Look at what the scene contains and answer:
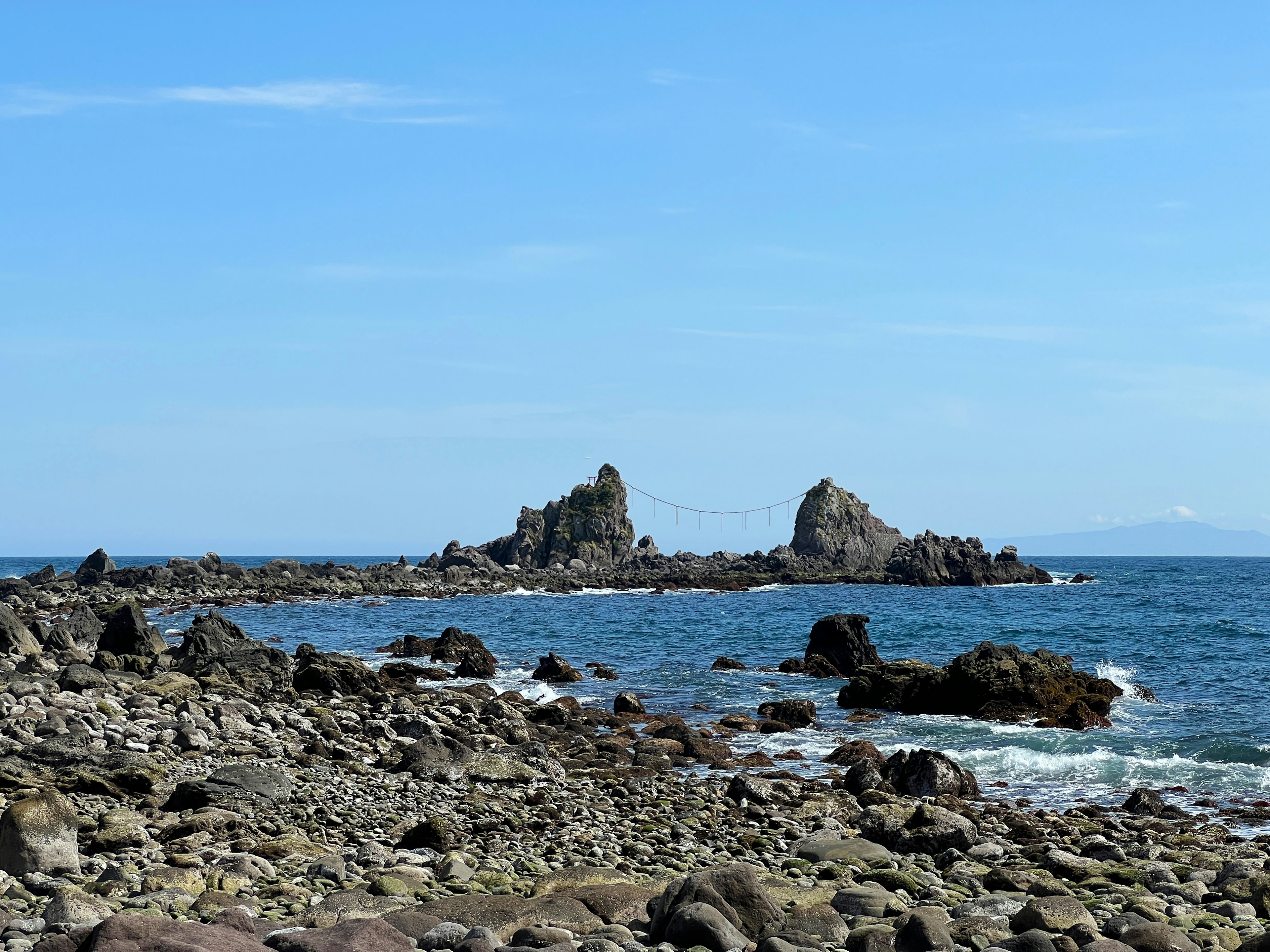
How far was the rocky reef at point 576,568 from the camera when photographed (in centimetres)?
8431

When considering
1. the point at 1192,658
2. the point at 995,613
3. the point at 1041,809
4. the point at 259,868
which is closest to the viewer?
the point at 259,868

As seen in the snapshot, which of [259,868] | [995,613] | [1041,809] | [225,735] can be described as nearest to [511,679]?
[225,735]

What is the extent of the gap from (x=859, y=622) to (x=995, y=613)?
34.7 metres

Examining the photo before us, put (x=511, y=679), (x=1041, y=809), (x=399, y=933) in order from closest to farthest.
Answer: (x=399, y=933) → (x=1041, y=809) → (x=511, y=679)

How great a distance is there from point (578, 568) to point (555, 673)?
99984mm

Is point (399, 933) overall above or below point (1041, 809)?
above

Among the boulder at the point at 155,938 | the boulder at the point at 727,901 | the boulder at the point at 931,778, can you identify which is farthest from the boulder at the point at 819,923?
the boulder at the point at 931,778

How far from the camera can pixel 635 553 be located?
148 meters

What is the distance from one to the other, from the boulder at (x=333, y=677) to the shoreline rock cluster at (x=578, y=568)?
29.3m

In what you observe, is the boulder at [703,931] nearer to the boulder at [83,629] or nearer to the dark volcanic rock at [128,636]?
the dark volcanic rock at [128,636]

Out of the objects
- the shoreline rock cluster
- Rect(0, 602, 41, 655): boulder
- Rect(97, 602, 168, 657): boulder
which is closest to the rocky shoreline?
Rect(0, 602, 41, 655): boulder

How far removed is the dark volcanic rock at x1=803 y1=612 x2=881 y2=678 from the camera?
37.4m

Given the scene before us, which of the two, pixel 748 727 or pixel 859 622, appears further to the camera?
pixel 859 622

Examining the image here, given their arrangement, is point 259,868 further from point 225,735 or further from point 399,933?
point 225,735
